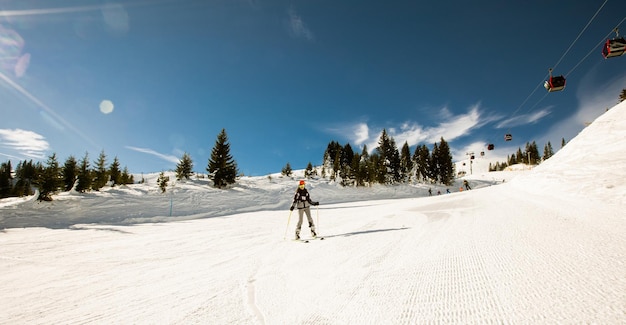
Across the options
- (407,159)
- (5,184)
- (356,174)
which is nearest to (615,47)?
(356,174)

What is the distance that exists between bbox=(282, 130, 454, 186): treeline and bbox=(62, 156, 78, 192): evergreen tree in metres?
40.4

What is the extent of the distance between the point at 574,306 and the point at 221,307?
362 cm

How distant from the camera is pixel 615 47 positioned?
36.5 feet

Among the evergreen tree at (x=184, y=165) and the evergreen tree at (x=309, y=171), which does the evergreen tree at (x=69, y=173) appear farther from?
the evergreen tree at (x=309, y=171)

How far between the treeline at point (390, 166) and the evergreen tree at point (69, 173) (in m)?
40.4

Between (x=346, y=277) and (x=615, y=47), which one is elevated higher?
(x=615, y=47)

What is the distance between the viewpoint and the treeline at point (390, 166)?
53.2 m

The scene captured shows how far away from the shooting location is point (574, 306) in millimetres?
2066

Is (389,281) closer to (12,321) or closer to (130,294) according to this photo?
(130,294)

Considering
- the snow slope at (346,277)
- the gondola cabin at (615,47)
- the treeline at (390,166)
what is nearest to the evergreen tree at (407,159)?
the treeline at (390,166)

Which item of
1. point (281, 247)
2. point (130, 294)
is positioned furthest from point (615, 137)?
point (130, 294)

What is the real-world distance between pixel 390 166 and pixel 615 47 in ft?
165

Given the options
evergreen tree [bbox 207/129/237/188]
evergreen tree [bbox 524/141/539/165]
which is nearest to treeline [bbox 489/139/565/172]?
evergreen tree [bbox 524/141/539/165]

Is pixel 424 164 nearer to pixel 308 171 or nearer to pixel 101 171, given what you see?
pixel 308 171
